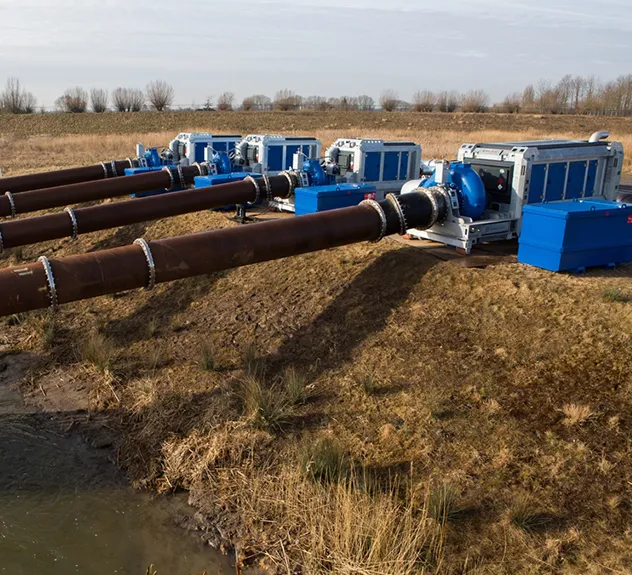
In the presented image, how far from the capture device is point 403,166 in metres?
17.4

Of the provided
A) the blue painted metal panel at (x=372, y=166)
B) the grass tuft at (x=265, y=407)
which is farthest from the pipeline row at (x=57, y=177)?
the grass tuft at (x=265, y=407)

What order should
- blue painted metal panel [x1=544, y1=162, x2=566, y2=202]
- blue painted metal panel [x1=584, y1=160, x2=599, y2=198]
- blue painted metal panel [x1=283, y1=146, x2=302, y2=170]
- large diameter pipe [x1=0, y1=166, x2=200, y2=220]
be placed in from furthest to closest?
1. blue painted metal panel [x1=283, y1=146, x2=302, y2=170]
2. large diameter pipe [x1=0, y1=166, x2=200, y2=220]
3. blue painted metal panel [x1=584, y1=160, x2=599, y2=198]
4. blue painted metal panel [x1=544, y1=162, x2=566, y2=202]

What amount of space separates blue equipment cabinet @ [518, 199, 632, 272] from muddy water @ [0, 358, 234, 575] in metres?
6.85

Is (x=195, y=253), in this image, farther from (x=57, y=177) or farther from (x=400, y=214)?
(x=57, y=177)

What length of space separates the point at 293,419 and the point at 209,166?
1192 centimetres

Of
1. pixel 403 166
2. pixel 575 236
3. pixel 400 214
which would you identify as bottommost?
pixel 575 236

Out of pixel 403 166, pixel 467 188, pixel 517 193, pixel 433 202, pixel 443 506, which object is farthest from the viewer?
pixel 403 166

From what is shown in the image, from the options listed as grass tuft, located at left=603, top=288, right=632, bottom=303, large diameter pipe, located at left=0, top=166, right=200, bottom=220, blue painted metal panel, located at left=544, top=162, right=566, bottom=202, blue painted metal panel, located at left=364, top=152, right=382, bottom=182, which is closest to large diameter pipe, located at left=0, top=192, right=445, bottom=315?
blue painted metal panel, located at left=544, top=162, right=566, bottom=202

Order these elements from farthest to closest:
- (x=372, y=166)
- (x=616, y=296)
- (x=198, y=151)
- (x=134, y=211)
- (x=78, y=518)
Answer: (x=198, y=151), (x=372, y=166), (x=134, y=211), (x=616, y=296), (x=78, y=518)

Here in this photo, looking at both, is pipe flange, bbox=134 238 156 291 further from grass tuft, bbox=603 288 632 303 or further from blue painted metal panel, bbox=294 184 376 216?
grass tuft, bbox=603 288 632 303

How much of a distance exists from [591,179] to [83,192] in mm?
12118

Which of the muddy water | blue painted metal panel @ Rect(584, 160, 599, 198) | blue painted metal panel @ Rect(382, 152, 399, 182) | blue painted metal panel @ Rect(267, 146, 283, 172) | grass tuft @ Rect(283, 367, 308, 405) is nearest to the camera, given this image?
the muddy water

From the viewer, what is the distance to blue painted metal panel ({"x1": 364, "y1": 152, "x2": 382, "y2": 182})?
16531 millimetres

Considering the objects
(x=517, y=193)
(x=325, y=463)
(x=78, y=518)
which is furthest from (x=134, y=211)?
(x=325, y=463)
